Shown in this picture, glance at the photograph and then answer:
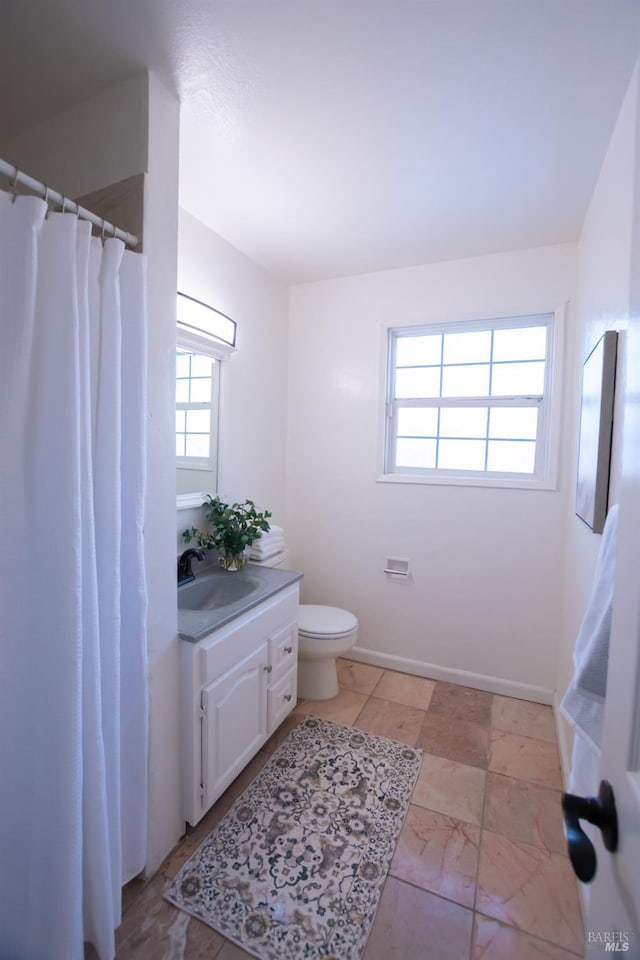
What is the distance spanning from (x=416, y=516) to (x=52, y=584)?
200cm

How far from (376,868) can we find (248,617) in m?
0.93

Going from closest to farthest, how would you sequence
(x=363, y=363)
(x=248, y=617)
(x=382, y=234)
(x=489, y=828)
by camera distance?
(x=489, y=828), (x=248, y=617), (x=382, y=234), (x=363, y=363)

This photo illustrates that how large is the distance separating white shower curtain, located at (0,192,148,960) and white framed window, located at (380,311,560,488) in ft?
6.15

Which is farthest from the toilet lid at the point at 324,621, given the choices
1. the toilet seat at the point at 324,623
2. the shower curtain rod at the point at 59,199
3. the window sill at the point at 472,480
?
the shower curtain rod at the point at 59,199

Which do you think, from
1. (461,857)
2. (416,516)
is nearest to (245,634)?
(461,857)

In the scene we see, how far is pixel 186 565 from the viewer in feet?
6.25

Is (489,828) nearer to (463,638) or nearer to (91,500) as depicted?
(463,638)

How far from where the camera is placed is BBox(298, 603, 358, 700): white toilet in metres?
2.17

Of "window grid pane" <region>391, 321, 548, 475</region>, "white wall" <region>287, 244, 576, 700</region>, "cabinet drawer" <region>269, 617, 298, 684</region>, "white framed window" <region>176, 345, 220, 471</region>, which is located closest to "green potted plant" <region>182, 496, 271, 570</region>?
"white framed window" <region>176, 345, 220, 471</region>

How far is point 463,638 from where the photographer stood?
2447mm

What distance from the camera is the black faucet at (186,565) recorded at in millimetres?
1873

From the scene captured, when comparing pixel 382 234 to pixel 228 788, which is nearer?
pixel 228 788

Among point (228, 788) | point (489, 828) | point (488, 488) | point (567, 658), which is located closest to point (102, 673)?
point (228, 788)

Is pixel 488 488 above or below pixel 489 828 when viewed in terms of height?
above
